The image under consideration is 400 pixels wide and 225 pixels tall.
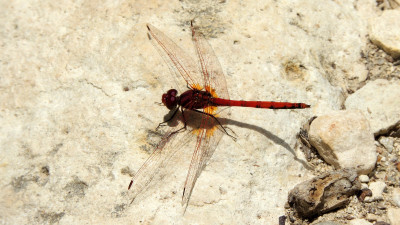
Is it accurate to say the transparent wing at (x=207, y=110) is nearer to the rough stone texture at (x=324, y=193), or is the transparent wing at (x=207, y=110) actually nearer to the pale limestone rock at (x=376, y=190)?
the rough stone texture at (x=324, y=193)

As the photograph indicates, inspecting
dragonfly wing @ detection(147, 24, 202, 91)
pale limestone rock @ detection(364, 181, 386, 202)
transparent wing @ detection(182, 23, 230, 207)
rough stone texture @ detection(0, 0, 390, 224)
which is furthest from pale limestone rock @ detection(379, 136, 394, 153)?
dragonfly wing @ detection(147, 24, 202, 91)

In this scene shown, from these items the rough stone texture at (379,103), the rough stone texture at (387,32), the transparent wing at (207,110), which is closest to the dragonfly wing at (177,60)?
the transparent wing at (207,110)

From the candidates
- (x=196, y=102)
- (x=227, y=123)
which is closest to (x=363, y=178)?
(x=227, y=123)

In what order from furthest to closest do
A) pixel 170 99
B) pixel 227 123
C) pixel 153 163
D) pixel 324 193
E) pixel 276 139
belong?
pixel 227 123, pixel 276 139, pixel 170 99, pixel 153 163, pixel 324 193

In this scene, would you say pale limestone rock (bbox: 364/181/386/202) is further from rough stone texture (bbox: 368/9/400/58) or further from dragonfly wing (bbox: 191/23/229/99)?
dragonfly wing (bbox: 191/23/229/99)

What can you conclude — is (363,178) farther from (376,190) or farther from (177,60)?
(177,60)
